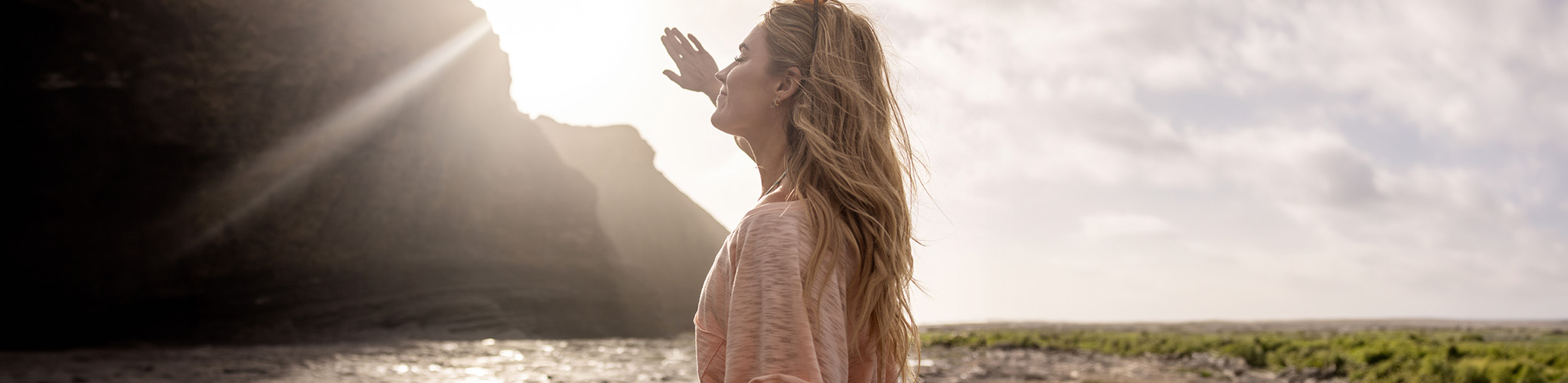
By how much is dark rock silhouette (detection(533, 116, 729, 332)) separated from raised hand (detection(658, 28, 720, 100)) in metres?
41.6

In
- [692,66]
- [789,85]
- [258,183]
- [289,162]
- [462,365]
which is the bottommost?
[462,365]

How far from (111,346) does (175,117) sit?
6.52 metres

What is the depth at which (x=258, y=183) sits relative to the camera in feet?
85.9

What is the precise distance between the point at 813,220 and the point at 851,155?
195 mm

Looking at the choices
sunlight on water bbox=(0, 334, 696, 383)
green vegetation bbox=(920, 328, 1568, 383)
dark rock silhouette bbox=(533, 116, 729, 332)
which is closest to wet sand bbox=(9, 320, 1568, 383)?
sunlight on water bbox=(0, 334, 696, 383)

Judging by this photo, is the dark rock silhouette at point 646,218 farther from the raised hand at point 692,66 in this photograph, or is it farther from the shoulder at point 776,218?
the shoulder at point 776,218

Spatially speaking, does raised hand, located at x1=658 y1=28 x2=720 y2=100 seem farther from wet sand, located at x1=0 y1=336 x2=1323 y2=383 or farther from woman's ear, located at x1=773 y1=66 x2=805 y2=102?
wet sand, located at x1=0 y1=336 x2=1323 y2=383

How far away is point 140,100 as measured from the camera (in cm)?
Result: 2288

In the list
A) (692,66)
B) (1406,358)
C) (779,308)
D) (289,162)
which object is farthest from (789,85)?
(289,162)

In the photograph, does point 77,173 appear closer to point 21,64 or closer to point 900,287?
point 21,64

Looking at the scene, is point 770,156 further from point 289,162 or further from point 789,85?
point 289,162

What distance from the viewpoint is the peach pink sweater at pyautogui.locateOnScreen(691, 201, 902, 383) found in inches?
47.4

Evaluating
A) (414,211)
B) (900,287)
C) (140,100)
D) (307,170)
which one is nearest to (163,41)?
(140,100)

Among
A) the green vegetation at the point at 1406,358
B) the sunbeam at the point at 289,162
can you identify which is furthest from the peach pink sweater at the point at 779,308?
the sunbeam at the point at 289,162
